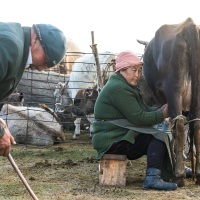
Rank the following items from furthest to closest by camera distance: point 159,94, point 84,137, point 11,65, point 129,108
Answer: point 84,137
point 159,94
point 129,108
point 11,65

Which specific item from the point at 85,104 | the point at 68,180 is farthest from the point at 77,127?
the point at 68,180

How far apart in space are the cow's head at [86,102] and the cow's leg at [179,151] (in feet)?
21.2

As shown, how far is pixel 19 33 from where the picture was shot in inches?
163

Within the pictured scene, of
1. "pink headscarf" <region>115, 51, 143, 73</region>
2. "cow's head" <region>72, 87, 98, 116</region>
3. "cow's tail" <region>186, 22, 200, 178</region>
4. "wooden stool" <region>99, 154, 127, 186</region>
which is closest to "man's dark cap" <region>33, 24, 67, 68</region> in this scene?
"pink headscarf" <region>115, 51, 143, 73</region>

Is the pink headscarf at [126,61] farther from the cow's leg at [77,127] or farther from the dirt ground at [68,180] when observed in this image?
the cow's leg at [77,127]

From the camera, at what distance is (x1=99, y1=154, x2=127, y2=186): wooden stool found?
6.78 metres

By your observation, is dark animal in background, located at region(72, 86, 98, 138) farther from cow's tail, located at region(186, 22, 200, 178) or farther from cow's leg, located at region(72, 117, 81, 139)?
cow's tail, located at region(186, 22, 200, 178)

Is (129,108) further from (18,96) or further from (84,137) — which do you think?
(18,96)

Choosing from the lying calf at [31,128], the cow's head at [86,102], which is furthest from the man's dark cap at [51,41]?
the cow's head at [86,102]

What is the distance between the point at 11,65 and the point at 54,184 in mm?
3261

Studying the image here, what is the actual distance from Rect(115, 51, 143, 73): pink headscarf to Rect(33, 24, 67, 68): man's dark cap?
238 centimetres

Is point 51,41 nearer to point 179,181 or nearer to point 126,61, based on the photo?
point 126,61

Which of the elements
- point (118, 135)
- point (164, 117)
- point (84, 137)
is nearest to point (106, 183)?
point (118, 135)

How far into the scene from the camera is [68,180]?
289 inches
